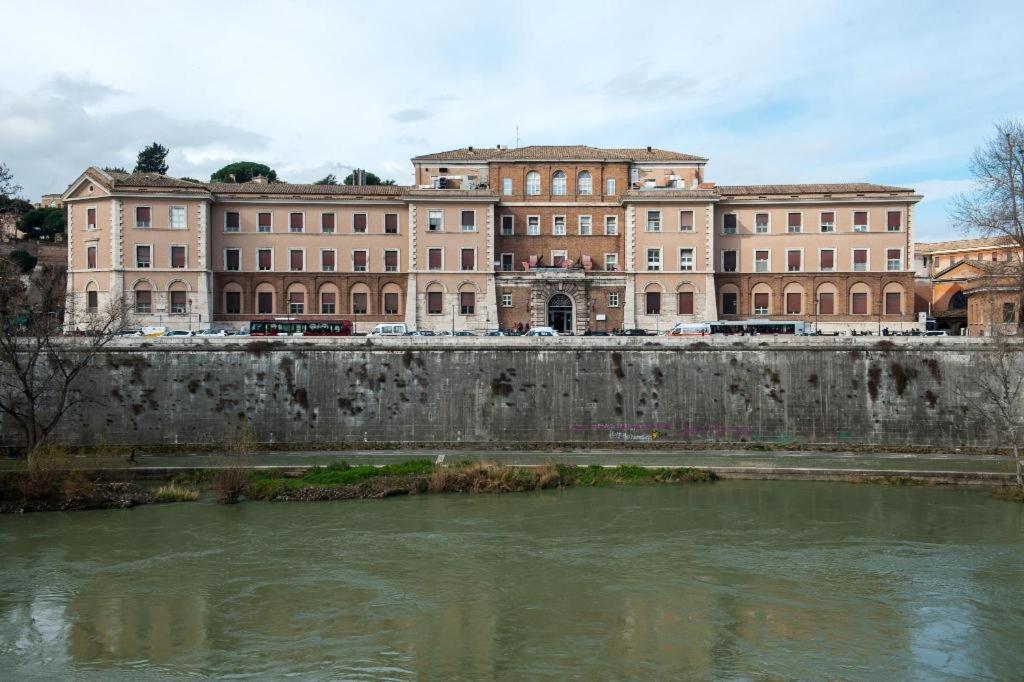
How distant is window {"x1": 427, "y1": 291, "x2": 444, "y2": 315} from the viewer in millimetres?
45906

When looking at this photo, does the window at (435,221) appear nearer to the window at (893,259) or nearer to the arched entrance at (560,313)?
the arched entrance at (560,313)

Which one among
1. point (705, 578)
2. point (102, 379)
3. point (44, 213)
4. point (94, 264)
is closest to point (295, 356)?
point (102, 379)

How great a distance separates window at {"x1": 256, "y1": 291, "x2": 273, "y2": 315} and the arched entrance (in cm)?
1475

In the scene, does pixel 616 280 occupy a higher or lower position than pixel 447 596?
higher

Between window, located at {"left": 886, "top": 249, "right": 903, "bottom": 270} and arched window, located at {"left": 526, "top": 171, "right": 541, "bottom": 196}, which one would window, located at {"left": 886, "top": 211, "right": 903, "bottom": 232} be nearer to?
window, located at {"left": 886, "top": 249, "right": 903, "bottom": 270}

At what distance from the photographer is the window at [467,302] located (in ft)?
150

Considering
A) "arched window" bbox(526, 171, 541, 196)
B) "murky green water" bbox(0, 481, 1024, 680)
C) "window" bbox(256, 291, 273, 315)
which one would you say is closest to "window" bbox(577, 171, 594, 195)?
"arched window" bbox(526, 171, 541, 196)

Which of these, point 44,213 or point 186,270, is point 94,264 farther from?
point 44,213

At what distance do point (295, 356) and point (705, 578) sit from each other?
812 inches

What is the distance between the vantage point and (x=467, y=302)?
45938mm

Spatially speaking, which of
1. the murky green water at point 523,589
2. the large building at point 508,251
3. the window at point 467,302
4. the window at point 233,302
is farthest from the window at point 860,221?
the window at point 233,302

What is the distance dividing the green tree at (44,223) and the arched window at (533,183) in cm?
4626

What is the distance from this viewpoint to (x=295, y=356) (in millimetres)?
34875

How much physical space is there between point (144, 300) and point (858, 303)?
3704cm
